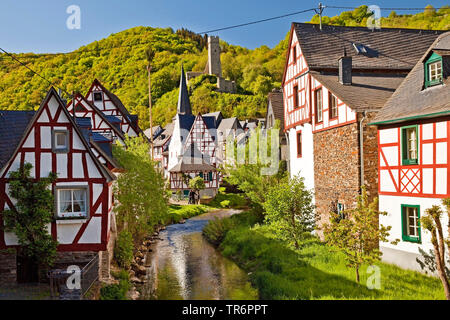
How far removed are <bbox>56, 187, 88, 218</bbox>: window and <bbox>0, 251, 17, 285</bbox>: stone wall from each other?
84.9 inches

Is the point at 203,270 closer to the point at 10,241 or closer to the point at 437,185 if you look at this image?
the point at 10,241

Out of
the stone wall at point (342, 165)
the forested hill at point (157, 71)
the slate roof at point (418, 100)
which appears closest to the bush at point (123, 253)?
the forested hill at point (157, 71)

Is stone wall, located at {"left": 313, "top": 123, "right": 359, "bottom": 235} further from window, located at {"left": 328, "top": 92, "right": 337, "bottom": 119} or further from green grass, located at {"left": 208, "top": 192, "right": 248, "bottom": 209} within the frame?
green grass, located at {"left": 208, "top": 192, "right": 248, "bottom": 209}

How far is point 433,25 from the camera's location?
49.9 meters

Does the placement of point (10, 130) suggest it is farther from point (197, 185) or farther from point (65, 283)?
point (197, 185)

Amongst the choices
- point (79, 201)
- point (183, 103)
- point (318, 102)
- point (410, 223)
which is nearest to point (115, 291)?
point (79, 201)

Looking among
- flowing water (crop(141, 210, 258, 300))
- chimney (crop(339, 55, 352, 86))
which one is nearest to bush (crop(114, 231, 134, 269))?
flowing water (crop(141, 210, 258, 300))

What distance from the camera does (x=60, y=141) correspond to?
13633mm

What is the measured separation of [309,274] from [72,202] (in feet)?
28.3

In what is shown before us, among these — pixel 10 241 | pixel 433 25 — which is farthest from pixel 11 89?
pixel 433 25

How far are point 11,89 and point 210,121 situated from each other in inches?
1620

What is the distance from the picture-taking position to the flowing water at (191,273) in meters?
14.6

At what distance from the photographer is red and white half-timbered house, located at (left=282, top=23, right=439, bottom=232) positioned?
51.5 ft

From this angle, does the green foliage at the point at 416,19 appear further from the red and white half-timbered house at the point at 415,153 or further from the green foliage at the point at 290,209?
the red and white half-timbered house at the point at 415,153
